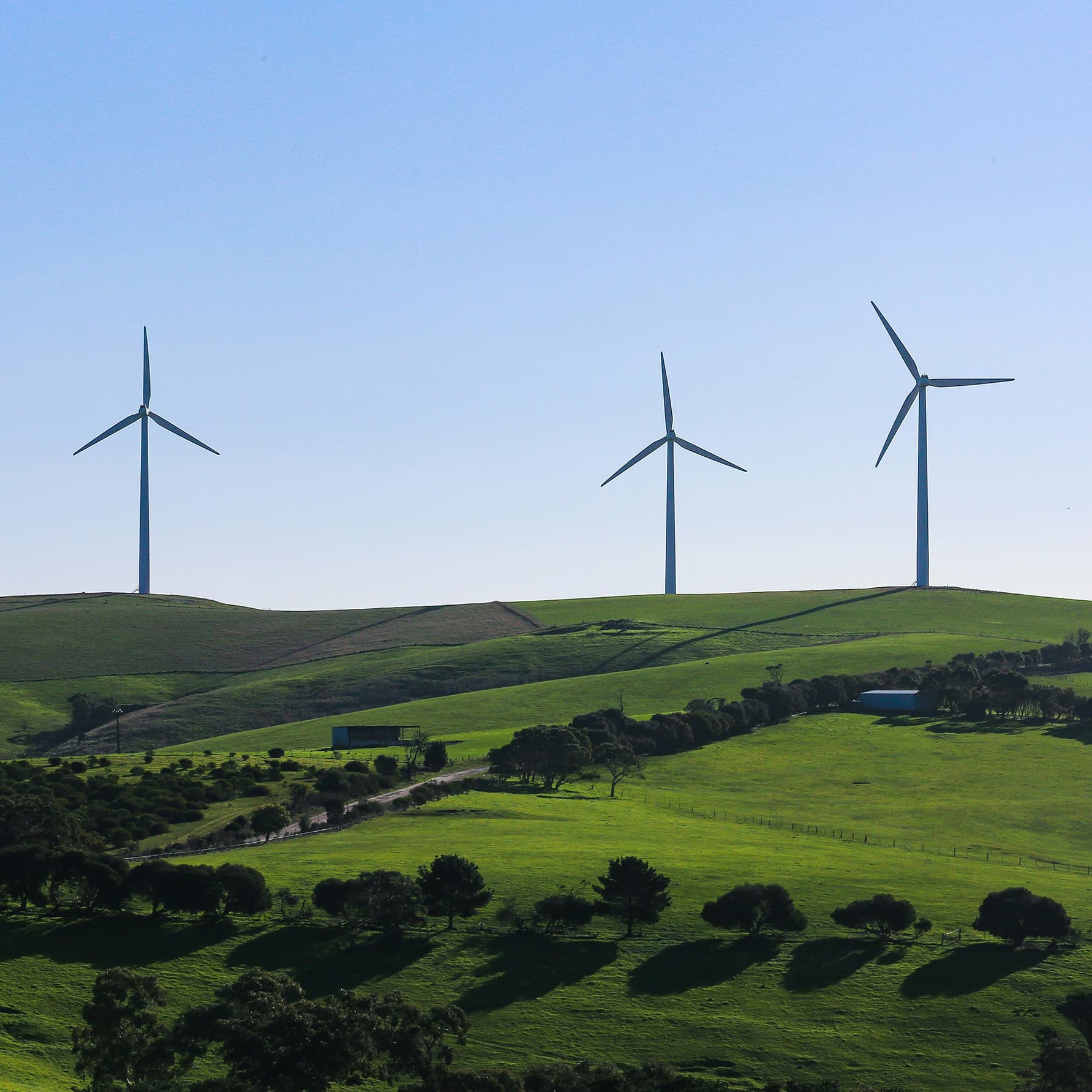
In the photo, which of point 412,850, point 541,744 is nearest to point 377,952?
point 412,850

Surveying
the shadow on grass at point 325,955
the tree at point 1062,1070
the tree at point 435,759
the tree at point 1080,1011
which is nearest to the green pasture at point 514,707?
the tree at point 435,759

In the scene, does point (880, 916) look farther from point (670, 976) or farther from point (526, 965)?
point (526, 965)

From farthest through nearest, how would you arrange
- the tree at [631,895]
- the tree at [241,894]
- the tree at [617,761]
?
1. the tree at [617,761]
2. the tree at [631,895]
3. the tree at [241,894]

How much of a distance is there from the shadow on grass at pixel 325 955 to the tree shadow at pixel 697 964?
41.0ft

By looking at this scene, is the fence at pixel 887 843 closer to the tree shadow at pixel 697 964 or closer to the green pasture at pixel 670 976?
the green pasture at pixel 670 976

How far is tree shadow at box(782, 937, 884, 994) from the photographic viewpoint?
77500mm

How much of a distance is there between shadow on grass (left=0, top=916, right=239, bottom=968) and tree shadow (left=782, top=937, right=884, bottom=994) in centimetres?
3105

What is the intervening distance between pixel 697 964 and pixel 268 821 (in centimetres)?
4292

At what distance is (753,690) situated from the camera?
177500 mm

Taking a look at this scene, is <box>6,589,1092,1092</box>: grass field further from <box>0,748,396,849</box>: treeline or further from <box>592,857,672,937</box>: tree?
<box>0,748,396,849</box>: treeline

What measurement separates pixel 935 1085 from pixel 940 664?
Result: 135 meters

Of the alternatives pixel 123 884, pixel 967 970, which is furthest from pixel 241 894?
pixel 967 970

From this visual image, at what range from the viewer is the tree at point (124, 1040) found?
57.6 m

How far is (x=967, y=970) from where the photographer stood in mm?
79438
